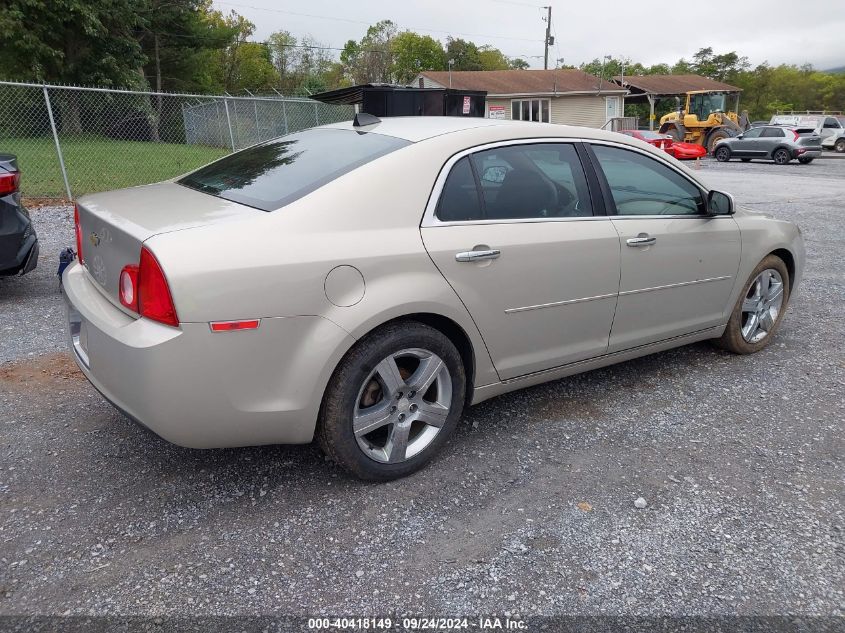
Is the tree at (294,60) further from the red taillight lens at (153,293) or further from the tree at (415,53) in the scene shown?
the red taillight lens at (153,293)

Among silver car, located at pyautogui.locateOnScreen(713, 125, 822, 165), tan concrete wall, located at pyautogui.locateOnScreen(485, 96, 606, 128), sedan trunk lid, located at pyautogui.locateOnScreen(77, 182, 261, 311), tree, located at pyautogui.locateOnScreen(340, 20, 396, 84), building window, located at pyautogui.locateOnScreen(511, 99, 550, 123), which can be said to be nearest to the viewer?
sedan trunk lid, located at pyautogui.locateOnScreen(77, 182, 261, 311)

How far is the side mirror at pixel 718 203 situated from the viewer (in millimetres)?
4043

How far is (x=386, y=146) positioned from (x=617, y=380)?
2.15 metres

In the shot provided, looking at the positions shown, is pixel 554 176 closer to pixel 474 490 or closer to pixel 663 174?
pixel 663 174

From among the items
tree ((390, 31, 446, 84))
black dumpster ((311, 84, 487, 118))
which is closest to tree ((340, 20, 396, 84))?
tree ((390, 31, 446, 84))

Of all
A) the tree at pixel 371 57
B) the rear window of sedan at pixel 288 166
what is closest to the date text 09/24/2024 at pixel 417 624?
the rear window of sedan at pixel 288 166

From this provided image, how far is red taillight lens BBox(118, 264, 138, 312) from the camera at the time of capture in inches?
100

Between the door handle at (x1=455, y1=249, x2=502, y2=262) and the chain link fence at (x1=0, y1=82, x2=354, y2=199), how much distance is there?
898 cm

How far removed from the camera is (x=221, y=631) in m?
2.14

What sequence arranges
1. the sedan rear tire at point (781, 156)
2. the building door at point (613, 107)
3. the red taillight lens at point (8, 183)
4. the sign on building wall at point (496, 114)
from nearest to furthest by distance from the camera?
1. the red taillight lens at point (8, 183)
2. the sign on building wall at point (496, 114)
3. the sedan rear tire at point (781, 156)
4. the building door at point (613, 107)

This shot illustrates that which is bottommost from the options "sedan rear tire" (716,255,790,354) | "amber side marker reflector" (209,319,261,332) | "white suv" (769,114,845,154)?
"white suv" (769,114,845,154)

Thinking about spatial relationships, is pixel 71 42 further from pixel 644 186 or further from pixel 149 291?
pixel 149 291

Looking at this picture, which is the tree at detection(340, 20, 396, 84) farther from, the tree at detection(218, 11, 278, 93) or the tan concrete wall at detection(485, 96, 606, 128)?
the tan concrete wall at detection(485, 96, 606, 128)

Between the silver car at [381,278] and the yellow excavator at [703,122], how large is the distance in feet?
99.9
